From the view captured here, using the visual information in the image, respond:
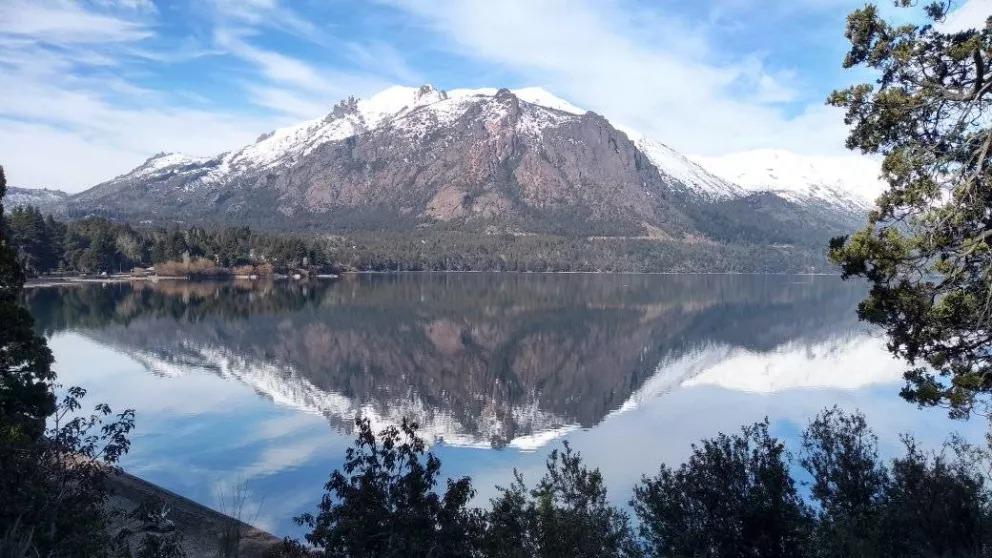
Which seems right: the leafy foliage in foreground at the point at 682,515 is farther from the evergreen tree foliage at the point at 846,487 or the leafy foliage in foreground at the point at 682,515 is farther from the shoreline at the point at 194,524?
the shoreline at the point at 194,524

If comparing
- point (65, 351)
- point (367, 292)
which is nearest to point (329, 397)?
point (65, 351)

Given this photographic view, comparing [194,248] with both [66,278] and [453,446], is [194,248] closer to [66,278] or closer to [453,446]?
[66,278]

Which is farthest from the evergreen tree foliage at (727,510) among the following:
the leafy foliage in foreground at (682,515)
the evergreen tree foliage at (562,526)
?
the evergreen tree foliage at (562,526)

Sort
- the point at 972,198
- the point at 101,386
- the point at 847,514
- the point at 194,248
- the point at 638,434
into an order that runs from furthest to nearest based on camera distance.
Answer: the point at 194,248 → the point at 101,386 → the point at 638,434 → the point at 847,514 → the point at 972,198

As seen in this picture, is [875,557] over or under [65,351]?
over

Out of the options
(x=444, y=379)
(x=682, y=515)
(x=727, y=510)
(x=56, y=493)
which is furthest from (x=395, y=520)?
(x=444, y=379)

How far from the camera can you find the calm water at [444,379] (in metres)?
32.1

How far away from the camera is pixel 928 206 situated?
11000mm

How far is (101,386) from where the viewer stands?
45.5 metres

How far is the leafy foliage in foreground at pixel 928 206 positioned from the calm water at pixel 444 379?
50.0ft

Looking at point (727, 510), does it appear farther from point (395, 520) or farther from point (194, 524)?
point (194, 524)

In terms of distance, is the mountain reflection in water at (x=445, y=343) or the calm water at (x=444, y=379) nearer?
the calm water at (x=444, y=379)

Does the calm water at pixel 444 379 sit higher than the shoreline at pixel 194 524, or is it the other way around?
the shoreline at pixel 194 524

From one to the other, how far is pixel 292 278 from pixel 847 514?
14427cm
